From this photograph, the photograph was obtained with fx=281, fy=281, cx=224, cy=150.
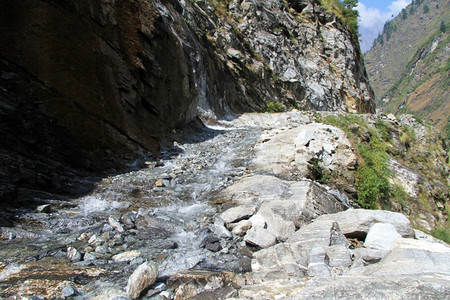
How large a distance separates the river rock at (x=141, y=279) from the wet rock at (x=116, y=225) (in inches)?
55.1

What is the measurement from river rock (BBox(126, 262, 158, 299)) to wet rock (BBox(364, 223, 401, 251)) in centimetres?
293

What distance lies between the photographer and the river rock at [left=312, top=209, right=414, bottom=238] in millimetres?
4387

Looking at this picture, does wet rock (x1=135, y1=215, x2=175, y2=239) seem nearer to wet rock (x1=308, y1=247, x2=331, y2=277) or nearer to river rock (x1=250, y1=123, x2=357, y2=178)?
wet rock (x1=308, y1=247, x2=331, y2=277)

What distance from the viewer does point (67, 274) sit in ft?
10.1

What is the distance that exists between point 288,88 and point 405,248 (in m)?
26.1

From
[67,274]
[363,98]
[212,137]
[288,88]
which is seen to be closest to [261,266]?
[67,274]

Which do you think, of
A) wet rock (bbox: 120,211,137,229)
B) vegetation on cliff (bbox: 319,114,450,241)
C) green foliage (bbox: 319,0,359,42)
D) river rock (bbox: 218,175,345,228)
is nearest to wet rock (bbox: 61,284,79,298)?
wet rock (bbox: 120,211,137,229)

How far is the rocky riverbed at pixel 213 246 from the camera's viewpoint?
284cm

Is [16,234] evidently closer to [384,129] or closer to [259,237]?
[259,237]

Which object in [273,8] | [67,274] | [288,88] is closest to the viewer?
[67,274]

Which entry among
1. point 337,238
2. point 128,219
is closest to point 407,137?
point 337,238

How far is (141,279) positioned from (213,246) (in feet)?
4.37

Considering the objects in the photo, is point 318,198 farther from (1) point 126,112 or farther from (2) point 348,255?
(1) point 126,112

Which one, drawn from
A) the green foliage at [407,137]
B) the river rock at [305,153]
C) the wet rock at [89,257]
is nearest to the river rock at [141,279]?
the wet rock at [89,257]
